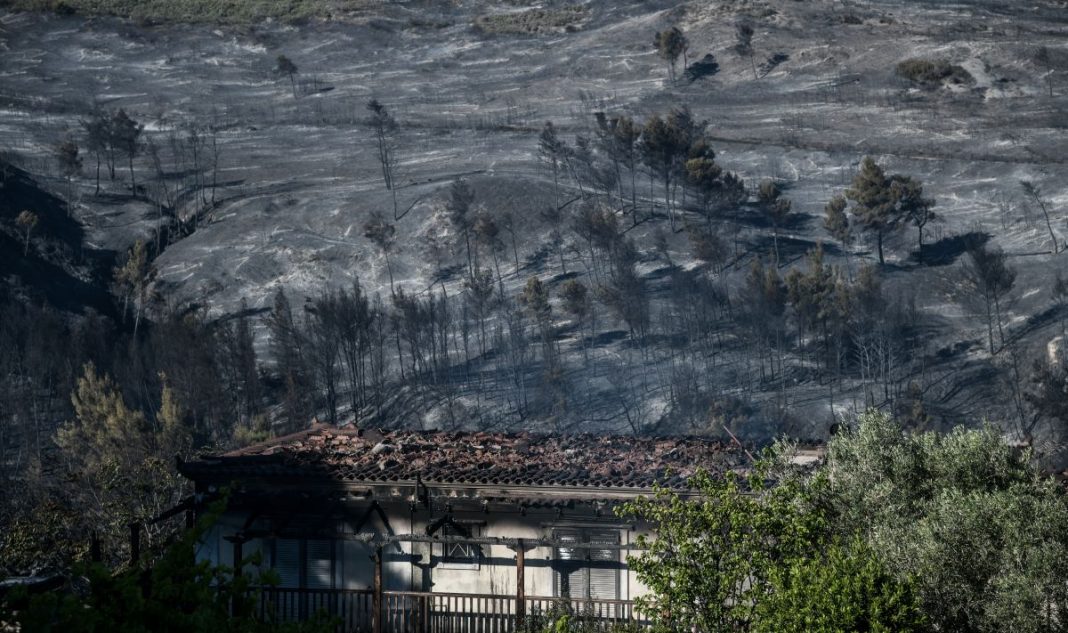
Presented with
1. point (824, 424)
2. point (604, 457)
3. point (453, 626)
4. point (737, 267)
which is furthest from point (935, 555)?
point (737, 267)

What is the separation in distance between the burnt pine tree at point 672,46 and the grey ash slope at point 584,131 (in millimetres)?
1841

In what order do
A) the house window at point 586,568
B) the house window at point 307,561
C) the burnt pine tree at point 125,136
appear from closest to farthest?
Answer: the house window at point 586,568, the house window at point 307,561, the burnt pine tree at point 125,136

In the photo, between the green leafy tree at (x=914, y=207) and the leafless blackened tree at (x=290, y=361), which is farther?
the green leafy tree at (x=914, y=207)

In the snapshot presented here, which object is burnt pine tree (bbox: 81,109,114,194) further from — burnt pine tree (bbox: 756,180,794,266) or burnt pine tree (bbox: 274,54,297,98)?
burnt pine tree (bbox: 756,180,794,266)

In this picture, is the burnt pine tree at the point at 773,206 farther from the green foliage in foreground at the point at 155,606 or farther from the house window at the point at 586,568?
the green foliage in foreground at the point at 155,606

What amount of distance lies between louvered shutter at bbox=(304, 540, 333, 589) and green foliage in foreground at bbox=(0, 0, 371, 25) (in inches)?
5122

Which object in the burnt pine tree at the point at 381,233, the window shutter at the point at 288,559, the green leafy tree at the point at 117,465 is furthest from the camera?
the burnt pine tree at the point at 381,233

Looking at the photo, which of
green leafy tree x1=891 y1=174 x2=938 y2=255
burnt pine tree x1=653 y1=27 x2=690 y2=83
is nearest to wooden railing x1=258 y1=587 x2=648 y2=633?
green leafy tree x1=891 y1=174 x2=938 y2=255

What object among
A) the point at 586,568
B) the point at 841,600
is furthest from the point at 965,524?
the point at 586,568

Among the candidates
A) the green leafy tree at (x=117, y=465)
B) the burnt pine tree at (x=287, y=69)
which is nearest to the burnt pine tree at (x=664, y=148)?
the green leafy tree at (x=117, y=465)

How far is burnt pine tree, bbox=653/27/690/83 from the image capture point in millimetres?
123787

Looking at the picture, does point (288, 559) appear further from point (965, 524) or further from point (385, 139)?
point (385, 139)

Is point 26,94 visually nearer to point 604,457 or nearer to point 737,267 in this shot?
point 737,267

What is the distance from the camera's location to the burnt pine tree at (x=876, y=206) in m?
88.2
